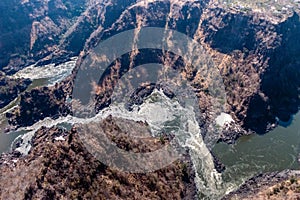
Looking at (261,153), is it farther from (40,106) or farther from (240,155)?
(40,106)

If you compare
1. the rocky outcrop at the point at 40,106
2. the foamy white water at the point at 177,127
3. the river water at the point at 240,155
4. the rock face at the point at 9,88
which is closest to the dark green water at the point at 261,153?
the river water at the point at 240,155

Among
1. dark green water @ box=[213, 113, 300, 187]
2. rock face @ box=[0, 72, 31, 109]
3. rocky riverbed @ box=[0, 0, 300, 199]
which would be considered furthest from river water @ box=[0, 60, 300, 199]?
rock face @ box=[0, 72, 31, 109]

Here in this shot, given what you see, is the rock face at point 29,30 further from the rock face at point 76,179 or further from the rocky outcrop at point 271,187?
the rocky outcrop at point 271,187

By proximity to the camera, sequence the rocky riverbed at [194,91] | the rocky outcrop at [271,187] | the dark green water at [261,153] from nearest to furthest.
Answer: the rocky riverbed at [194,91], the rocky outcrop at [271,187], the dark green water at [261,153]

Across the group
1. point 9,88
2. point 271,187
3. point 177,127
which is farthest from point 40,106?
point 271,187

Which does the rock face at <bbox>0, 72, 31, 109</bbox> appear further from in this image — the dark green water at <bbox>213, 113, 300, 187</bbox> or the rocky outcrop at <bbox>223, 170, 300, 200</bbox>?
the rocky outcrop at <bbox>223, 170, 300, 200</bbox>

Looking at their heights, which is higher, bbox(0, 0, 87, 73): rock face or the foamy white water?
the foamy white water
